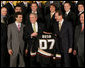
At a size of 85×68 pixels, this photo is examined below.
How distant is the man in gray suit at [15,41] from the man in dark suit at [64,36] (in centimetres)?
89

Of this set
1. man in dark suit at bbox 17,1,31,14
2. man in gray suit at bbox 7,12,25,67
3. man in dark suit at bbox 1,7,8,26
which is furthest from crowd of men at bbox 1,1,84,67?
man in dark suit at bbox 17,1,31,14

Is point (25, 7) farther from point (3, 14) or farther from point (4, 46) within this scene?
point (4, 46)

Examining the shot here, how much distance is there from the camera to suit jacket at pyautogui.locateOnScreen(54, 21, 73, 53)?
14.9ft

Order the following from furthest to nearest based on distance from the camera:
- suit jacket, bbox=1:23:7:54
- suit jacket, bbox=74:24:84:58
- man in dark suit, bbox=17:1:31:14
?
man in dark suit, bbox=17:1:31:14, suit jacket, bbox=1:23:7:54, suit jacket, bbox=74:24:84:58

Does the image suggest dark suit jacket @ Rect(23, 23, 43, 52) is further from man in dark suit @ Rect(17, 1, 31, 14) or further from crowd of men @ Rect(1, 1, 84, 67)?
man in dark suit @ Rect(17, 1, 31, 14)

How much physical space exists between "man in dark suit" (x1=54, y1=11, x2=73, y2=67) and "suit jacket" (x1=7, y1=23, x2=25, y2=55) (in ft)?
2.95

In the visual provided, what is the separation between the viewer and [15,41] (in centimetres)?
457

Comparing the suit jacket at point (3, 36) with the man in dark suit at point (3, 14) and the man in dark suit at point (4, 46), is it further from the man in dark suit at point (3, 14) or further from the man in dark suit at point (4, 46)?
the man in dark suit at point (3, 14)

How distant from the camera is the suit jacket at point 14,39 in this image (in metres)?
4.56

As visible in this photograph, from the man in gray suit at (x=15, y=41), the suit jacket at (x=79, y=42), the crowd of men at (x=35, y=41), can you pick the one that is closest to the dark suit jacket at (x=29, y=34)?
the crowd of men at (x=35, y=41)

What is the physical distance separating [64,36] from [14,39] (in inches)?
46.2

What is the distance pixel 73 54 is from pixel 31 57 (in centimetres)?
102

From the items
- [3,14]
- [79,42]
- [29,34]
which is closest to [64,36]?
[79,42]

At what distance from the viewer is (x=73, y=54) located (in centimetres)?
468
